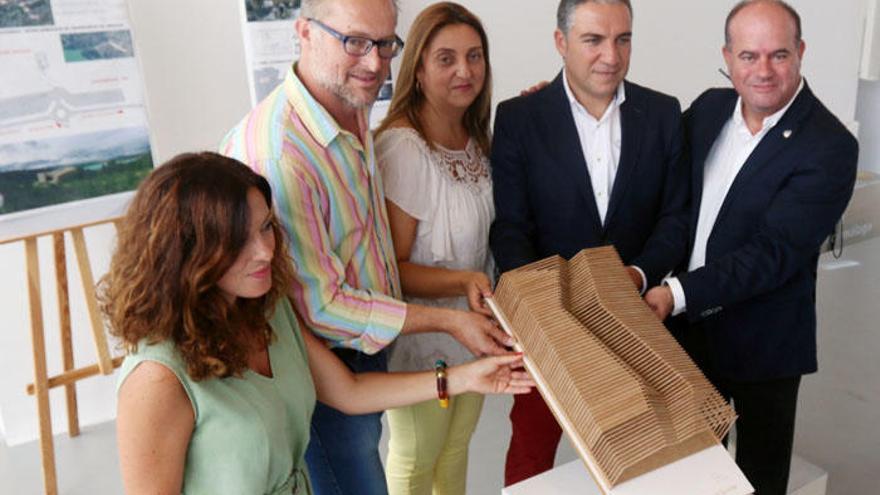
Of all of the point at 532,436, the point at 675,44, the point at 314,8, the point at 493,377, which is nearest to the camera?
the point at 314,8

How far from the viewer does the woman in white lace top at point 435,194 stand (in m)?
1.78

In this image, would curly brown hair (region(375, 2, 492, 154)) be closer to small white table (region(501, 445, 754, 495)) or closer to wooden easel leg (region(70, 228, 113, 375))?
small white table (region(501, 445, 754, 495))

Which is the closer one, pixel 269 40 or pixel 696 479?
pixel 696 479

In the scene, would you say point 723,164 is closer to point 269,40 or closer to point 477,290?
point 477,290

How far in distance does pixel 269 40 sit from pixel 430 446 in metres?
1.83

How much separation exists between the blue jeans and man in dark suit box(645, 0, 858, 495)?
732mm

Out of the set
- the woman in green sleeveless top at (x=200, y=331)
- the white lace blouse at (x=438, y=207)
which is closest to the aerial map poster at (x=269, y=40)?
the white lace blouse at (x=438, y=207)

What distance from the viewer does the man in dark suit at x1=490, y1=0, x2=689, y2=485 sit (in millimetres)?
1822

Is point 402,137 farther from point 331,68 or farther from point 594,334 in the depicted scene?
point 594,334

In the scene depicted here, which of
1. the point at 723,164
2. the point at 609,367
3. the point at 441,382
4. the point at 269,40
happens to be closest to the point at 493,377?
the point at 441,382

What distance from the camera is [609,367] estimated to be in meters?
1.16

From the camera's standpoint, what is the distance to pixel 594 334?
4.16 feet

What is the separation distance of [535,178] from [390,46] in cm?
60

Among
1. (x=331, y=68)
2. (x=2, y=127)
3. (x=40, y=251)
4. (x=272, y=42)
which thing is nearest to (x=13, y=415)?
(x=40, y=251)
